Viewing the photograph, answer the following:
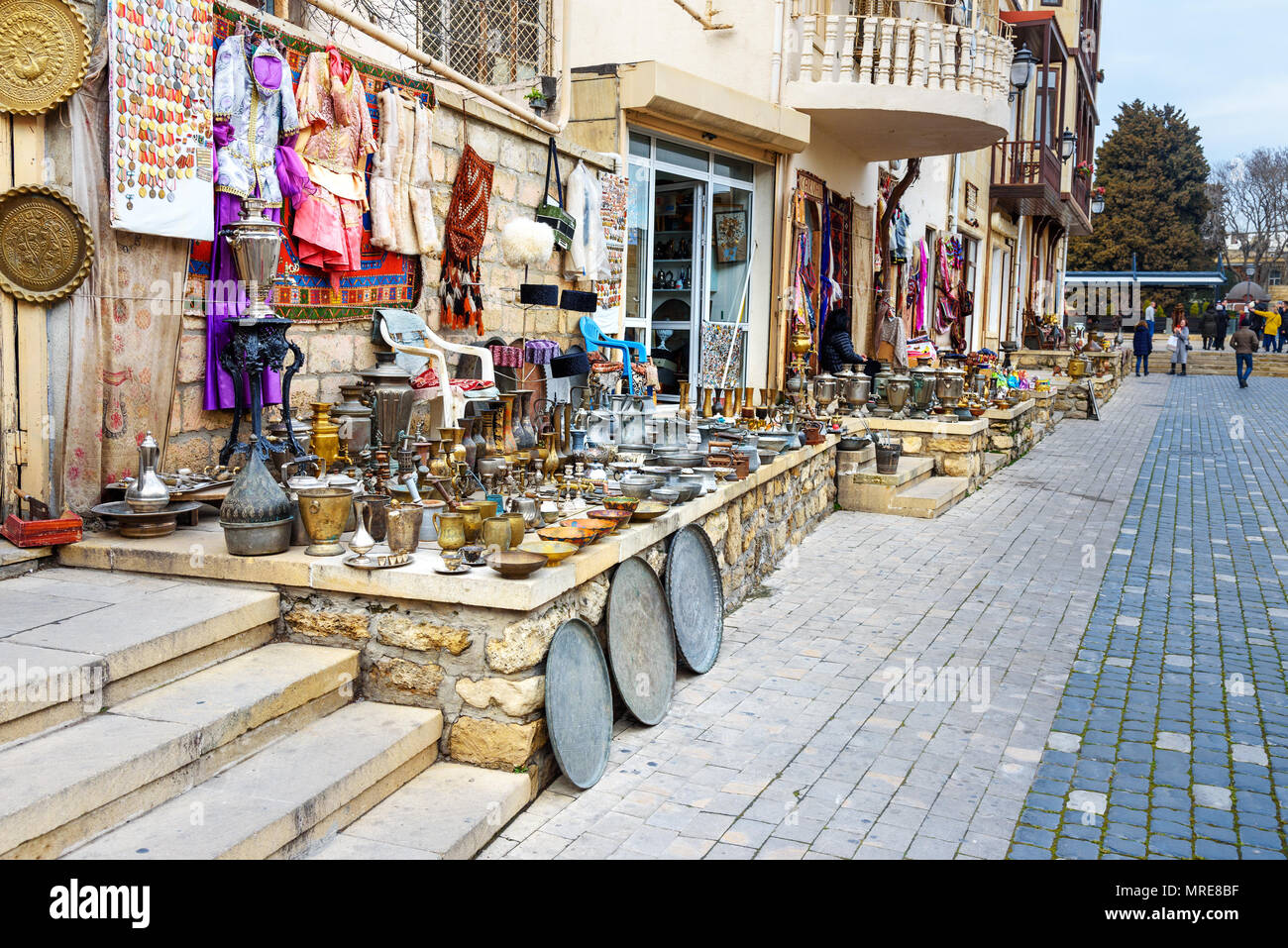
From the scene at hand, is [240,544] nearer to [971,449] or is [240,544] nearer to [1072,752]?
[1072,752]

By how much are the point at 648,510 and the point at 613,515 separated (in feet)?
1.20

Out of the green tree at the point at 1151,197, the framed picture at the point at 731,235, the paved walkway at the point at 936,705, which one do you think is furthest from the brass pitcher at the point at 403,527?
the green tree at the point at 1151,197

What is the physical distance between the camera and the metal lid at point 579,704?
13.1ft

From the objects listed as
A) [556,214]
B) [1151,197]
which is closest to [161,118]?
[556,214]

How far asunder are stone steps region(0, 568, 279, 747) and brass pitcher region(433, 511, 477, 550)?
2.24 feet

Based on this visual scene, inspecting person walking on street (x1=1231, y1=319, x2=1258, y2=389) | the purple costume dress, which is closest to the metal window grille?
the purple costume dress

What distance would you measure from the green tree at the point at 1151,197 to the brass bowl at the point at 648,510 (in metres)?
50.0

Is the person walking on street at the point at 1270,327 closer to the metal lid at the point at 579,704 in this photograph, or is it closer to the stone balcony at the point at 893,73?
the stone balcony at the point at 893,73

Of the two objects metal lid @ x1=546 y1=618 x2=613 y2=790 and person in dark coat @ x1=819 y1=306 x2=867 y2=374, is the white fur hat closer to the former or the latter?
metal lid @ x1=546 y1=618 x2=613 y2=790

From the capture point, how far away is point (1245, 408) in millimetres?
21906

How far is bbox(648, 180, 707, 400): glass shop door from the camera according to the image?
36.6ft

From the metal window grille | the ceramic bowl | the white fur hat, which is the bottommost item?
the ceramic bowl

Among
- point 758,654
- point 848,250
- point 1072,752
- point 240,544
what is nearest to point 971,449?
point 848,250

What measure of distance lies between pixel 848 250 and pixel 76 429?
1151cm
